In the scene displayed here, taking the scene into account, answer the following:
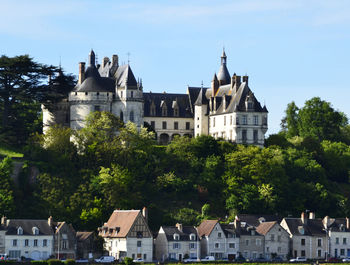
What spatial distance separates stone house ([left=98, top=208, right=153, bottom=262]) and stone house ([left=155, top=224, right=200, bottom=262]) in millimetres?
1551

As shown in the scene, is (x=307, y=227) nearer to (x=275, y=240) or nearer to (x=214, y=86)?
(x=275, y=240)

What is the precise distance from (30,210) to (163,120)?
29.9 meters

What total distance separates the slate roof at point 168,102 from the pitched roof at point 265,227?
28962 mm

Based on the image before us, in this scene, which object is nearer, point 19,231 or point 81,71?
point 19,231

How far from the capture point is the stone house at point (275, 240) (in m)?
105

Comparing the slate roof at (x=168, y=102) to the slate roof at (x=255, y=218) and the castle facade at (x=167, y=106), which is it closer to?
the castle facade at (x=167, y=106)

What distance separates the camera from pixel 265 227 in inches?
4163

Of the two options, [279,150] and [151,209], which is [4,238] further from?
[279,150]

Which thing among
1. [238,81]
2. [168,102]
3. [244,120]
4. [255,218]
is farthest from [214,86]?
[255,218]

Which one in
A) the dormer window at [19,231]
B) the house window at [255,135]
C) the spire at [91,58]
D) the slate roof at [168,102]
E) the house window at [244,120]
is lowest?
the dormer window at [19,231]

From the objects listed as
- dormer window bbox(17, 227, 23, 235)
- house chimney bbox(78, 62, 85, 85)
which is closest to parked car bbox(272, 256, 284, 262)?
dormer window bbox(17, 227, 23, 235)

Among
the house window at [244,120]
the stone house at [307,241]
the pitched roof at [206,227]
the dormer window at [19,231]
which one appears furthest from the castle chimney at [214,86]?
→ the dormer window at [19,231]

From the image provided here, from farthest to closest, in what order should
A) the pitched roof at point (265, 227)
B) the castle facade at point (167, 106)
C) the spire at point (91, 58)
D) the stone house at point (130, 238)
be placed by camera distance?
1. the spire at point (91, 58)
2. the castle facade at point (167, 106)
3. the pitched roof at point (265, 227)
4. the stone house at point (130, 238)

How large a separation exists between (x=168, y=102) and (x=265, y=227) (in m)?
31.6
